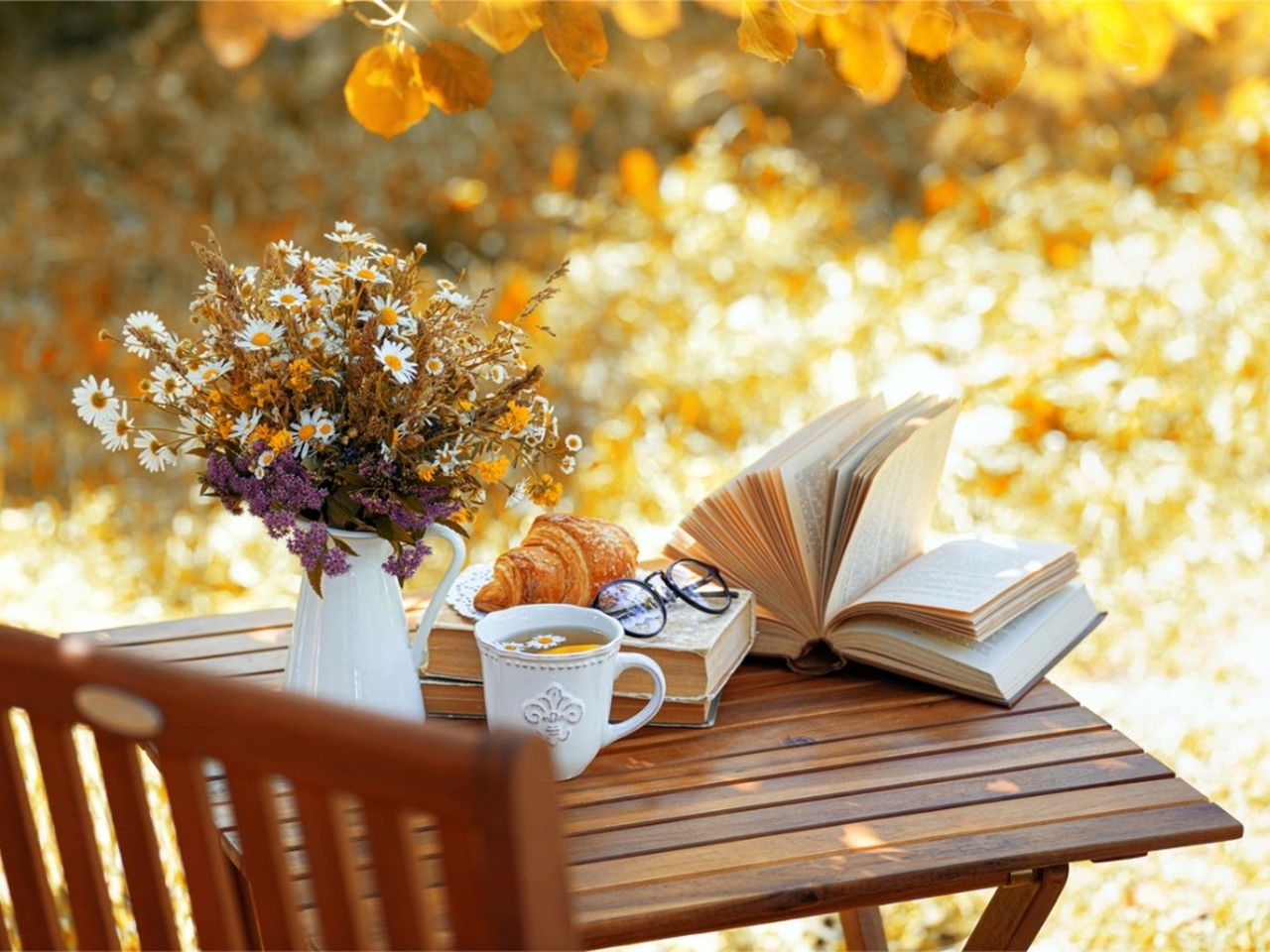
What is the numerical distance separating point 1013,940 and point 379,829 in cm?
80

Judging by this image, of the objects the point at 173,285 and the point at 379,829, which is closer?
the point at 379,829

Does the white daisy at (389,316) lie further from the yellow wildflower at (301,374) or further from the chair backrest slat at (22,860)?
the chair backrest slat at (22,860)

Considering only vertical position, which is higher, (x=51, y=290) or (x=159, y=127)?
(x=159, y=127)

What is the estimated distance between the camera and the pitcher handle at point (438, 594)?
138 centimetres

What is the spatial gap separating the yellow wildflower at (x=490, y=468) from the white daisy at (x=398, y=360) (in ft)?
0.35

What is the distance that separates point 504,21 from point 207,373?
594 mm

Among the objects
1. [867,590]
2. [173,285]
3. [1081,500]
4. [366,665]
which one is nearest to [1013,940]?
[867,590]

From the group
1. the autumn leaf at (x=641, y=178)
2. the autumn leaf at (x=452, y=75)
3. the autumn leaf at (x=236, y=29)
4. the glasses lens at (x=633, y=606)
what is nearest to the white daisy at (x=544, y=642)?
the glasses lens at (x=633, y=606)

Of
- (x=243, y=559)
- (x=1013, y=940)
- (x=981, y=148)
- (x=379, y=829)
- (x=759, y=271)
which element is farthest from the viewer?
(x=981, y=148)

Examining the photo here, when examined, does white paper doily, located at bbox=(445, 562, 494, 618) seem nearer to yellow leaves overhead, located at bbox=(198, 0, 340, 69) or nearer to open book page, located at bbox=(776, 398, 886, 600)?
open book page, located at bbox=(776, 398, 886, 600)

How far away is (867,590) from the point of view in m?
1.64

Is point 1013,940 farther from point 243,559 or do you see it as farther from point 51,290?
point 51,290

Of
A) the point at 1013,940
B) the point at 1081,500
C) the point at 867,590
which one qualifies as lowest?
the point at 1081,500

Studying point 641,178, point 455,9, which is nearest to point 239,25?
point 641,178
